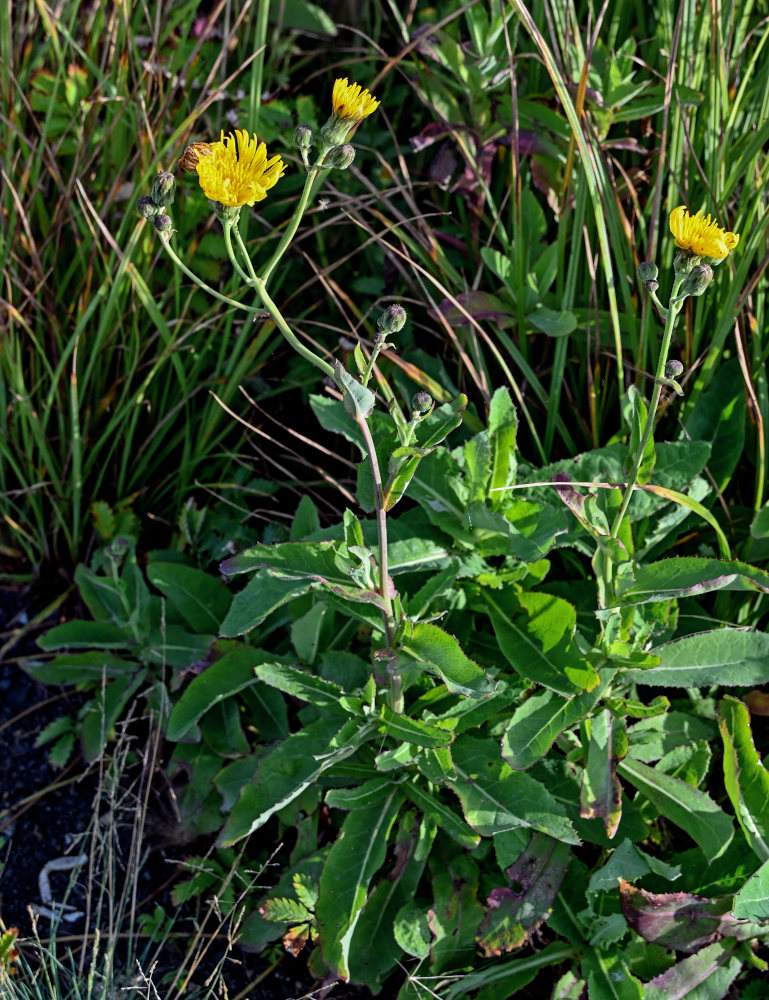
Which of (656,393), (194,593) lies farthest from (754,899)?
(194,593)

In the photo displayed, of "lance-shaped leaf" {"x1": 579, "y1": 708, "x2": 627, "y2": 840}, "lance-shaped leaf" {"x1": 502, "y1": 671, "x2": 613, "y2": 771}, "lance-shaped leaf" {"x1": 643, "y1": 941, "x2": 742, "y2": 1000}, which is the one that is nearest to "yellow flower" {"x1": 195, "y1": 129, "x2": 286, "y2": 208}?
"lance-shaped leaf" {"x1": 502, "y1": 671, "x2": 613, "y2": 771}

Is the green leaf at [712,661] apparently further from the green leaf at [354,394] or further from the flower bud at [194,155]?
the flower bud at [194,155]

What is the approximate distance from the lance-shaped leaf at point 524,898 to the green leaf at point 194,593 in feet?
2.58

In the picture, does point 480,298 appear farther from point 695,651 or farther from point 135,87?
point 135,87

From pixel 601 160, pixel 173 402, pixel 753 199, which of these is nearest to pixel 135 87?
pixel 173 402

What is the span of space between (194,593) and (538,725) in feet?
2.65

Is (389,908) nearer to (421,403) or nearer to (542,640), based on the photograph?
(542,640)

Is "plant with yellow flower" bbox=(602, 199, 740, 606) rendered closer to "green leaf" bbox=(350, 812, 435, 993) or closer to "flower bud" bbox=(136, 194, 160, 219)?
"flower bud" bbox=(136, 194, 160, 219)

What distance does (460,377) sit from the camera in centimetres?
207

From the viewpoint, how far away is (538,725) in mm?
1563

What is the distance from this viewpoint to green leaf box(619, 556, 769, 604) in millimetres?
1487

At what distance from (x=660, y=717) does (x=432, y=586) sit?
0.54 metres

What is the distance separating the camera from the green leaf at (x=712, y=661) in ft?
5.30

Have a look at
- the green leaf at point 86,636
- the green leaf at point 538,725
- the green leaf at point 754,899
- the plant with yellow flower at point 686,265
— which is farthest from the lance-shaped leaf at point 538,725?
the green leaf at point 86,636
